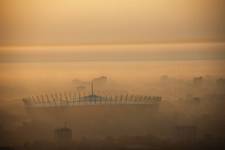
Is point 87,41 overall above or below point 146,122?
above

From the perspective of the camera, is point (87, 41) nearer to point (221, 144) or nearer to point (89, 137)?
point (89, 137)

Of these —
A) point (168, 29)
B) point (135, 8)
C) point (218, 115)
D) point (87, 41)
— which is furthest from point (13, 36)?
point (218, 115)

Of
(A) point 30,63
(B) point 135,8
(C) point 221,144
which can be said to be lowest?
(C) point 221,144

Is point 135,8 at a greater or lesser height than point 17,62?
greater

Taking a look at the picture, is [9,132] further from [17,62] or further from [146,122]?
[146,122]

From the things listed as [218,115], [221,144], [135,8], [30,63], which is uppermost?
[135,8]

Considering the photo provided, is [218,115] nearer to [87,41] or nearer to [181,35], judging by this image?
[181,35]

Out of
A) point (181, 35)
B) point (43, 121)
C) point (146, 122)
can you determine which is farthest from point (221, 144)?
point (43, 121)
